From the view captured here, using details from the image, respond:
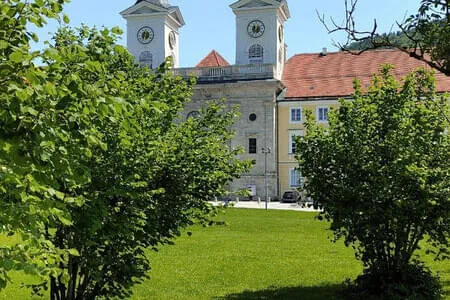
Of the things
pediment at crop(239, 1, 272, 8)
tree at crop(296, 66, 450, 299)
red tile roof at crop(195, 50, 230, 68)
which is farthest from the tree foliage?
red tile roof at crop(195, 50, 230, 68)

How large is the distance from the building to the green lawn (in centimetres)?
2830

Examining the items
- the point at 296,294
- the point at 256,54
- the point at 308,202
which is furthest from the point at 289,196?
the point at 308,202

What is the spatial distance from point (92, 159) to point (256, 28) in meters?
49.3

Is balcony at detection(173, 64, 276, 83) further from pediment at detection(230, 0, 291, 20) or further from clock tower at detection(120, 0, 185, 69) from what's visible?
pediment at detection(230, 0, 291, 20)

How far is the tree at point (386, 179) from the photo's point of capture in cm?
1018

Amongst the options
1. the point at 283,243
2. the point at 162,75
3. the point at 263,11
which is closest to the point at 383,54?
the point at 263,11

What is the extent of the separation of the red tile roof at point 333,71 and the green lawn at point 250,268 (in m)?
29.3

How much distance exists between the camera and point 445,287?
1262cm

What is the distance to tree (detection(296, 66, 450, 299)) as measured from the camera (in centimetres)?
1018

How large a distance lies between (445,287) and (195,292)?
211 inches

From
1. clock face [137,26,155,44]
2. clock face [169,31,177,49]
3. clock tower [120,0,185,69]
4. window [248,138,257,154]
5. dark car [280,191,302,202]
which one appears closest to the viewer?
dark car [280,191,302,202]

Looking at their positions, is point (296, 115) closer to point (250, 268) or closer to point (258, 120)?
point (258, 120)

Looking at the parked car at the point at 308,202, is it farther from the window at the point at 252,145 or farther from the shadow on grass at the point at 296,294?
the window at the point at 252,145

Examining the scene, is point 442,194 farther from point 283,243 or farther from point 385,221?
point 283,243
